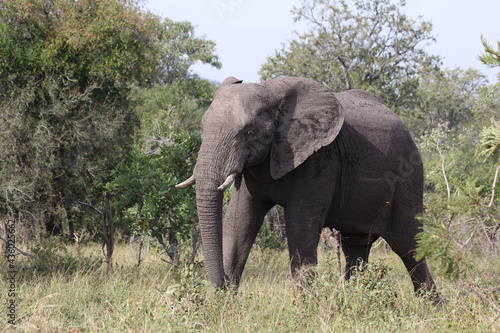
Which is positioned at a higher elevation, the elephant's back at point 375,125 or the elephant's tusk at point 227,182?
the elephant's back at point 375,125

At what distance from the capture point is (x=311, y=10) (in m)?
21.9

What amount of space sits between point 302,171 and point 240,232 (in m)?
0.88

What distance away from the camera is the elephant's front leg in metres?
5.56

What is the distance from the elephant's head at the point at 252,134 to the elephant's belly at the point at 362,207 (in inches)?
31.5

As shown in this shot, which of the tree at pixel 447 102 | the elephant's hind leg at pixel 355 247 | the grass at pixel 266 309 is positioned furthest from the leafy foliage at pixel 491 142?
the tree at pixel 447 102

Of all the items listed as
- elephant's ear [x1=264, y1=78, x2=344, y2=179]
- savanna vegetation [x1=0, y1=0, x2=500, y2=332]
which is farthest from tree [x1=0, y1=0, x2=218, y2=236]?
elephant's ear [x1=264, y1=78, x2=344, y2=179]

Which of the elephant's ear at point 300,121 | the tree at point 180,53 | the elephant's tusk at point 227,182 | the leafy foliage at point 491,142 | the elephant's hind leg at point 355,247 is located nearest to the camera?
the leafy foliage at point 491,142

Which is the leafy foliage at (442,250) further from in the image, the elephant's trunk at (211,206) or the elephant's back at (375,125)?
the elephant's back at (375,125)

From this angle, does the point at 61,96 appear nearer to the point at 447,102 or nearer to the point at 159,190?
the point at 159,190

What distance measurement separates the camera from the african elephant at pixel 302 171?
4.98 metres

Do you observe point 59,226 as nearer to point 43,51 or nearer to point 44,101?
point 44,101

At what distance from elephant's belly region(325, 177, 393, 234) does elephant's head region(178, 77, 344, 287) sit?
80cm

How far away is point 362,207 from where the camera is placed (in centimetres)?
595

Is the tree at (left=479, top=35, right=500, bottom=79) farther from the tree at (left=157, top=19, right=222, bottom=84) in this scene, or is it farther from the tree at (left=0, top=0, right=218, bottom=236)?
the tree at (left=157, top=19, right=222, bottom=84)
